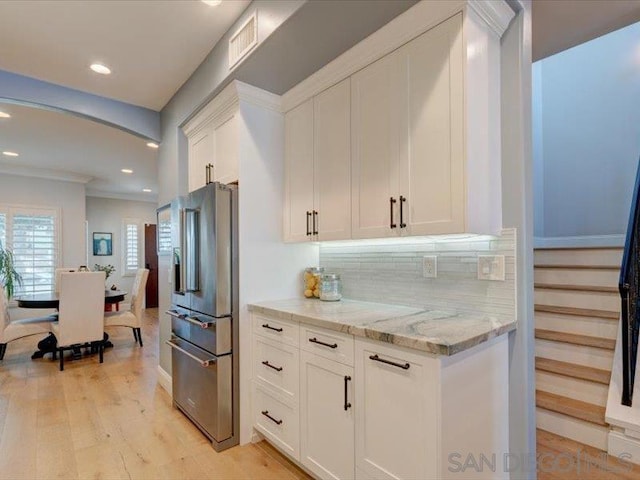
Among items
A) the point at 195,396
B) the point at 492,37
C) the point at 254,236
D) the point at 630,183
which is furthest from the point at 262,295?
the point at 630,183

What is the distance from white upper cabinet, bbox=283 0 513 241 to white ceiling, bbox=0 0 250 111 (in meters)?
0.95

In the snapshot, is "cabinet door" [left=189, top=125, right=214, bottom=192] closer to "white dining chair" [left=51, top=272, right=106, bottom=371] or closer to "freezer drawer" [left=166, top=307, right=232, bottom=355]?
"freezer drawer" [left=166, top=307, right=232, bottom=355]

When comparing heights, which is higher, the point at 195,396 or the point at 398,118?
the point at 398,118

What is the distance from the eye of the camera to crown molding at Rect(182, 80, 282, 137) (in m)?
2.36

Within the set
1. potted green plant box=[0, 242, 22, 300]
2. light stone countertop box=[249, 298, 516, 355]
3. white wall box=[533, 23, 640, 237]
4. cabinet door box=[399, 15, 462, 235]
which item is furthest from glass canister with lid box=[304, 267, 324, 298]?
potted green plant box=[0, 242, 22, 300]

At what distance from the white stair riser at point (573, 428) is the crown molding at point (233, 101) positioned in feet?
9.14

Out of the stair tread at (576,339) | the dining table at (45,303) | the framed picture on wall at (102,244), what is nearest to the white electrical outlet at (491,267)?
the stair tread at (576,339)

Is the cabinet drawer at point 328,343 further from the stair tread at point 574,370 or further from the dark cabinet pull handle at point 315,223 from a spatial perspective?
the stair tread at point 574,370

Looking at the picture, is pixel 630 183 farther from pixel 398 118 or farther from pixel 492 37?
pixel 398 118

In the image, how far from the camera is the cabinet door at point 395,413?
1.30 m

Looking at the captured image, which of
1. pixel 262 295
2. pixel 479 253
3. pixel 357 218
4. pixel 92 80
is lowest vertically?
pixel 262 295

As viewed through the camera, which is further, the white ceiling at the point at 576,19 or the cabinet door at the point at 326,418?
the white ceiling at the point at 576,19

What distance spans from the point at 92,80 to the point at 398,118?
108 inches

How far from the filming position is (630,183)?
134 inches
